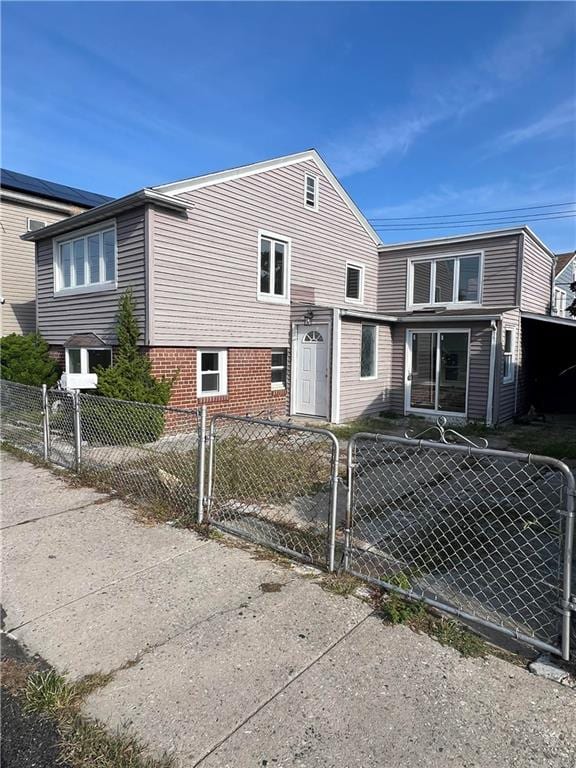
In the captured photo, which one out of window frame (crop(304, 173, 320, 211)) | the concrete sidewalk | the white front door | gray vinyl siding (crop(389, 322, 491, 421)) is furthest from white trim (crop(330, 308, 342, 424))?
the concrete sidewalk

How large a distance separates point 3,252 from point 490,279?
49.2ft

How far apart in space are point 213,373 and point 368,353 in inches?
174

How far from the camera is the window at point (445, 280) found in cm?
1366

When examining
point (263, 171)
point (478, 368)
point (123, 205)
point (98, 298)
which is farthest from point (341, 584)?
point (263, 171)

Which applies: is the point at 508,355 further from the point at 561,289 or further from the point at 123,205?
the point at 123,205

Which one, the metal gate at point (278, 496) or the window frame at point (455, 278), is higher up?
the window frame at point (455, 278)

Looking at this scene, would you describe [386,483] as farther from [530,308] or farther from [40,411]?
[530,308]

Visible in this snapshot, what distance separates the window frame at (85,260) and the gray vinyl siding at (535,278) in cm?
1069

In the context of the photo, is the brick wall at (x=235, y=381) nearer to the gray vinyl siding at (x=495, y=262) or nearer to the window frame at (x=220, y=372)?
the window frame at (x=220, y=372)

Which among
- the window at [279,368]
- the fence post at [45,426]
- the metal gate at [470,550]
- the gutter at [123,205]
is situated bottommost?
the metal gate at [470,550]

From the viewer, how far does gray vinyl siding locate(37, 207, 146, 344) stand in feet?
30.6

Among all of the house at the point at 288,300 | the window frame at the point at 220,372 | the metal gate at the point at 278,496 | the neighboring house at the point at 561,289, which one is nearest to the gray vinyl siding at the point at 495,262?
the house at the point at 288,300

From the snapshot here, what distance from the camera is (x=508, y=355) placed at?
12531mm

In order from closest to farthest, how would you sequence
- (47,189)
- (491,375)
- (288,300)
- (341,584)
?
(341,584)
(491,375)
(288,300)
(47,189)
